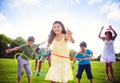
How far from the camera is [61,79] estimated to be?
5.41m

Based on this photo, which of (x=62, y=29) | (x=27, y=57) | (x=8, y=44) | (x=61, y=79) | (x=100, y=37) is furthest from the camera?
(x=8, y=44)

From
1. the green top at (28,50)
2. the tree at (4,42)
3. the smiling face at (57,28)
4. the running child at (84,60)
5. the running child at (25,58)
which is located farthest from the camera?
the tree at (4,42)

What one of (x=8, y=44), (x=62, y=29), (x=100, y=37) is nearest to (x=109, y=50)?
(x=100, y=37)

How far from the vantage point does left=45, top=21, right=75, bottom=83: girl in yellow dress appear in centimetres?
539

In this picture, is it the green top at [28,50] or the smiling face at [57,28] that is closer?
the smiling face at [57,28]

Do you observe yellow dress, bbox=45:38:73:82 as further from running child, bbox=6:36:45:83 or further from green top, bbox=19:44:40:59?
green top, bbox=19:44:40:59

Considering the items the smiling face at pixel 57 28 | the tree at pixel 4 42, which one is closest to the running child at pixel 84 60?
the smiling face at pixel 57 28

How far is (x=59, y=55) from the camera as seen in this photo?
550 cm

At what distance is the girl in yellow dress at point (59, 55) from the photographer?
212 inches

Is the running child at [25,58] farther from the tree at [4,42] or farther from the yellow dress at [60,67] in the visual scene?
the tree at [4,42]

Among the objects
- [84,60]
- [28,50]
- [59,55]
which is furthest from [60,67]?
[28,50]

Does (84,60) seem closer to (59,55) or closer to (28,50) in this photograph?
(59,55)

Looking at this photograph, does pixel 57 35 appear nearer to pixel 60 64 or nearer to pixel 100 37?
pixel 60 64

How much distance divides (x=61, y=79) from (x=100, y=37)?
3278 millimetres
